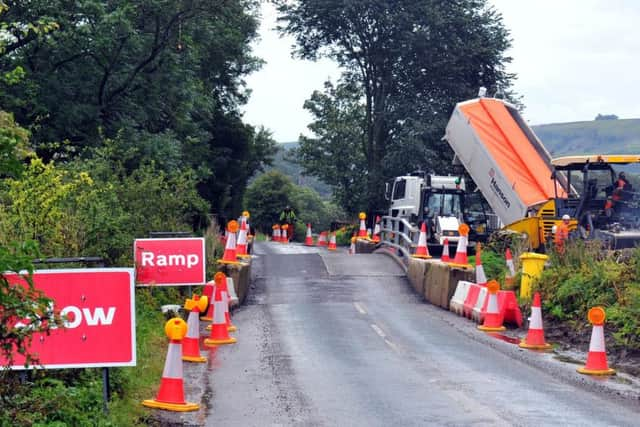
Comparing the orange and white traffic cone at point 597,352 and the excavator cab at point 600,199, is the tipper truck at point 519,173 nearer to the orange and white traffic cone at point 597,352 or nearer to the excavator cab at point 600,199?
the excavator cab at point 600,199

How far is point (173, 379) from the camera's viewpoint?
1009cm

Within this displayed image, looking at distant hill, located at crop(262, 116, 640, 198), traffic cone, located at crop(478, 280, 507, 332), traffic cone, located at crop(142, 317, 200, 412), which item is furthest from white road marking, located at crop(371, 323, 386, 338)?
distant hill, located at crop(262, 116, 640, 198)

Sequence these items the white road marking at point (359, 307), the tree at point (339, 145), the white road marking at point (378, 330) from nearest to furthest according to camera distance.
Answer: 1. the white road marking at point (378, 330)
2. the white road marking at point (359, 307)
3. the tree at point (339, 145)

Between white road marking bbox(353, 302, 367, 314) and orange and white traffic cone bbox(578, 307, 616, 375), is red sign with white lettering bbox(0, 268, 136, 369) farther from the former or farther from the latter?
white road marking bbox(353, 302, 367, 314)

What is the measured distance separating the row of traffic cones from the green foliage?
19.9 feet

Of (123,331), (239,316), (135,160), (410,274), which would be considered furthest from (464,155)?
(123,331)

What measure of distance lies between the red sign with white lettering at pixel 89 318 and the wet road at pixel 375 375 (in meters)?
1.55

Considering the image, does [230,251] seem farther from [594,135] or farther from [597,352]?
[594,135]

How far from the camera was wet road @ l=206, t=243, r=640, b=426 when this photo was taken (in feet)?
32.5

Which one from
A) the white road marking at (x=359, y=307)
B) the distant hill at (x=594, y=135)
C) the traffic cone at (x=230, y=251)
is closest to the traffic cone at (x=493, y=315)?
the white road marking at (x=359, y=307)

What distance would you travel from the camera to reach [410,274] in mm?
24422

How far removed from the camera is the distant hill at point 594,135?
6570 inches

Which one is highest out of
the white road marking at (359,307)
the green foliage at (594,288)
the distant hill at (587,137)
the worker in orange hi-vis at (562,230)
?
the distant hill at (587,137)

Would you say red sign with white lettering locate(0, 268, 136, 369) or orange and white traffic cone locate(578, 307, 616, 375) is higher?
red sign with white lettering locate(0, 268, 136, 369)
